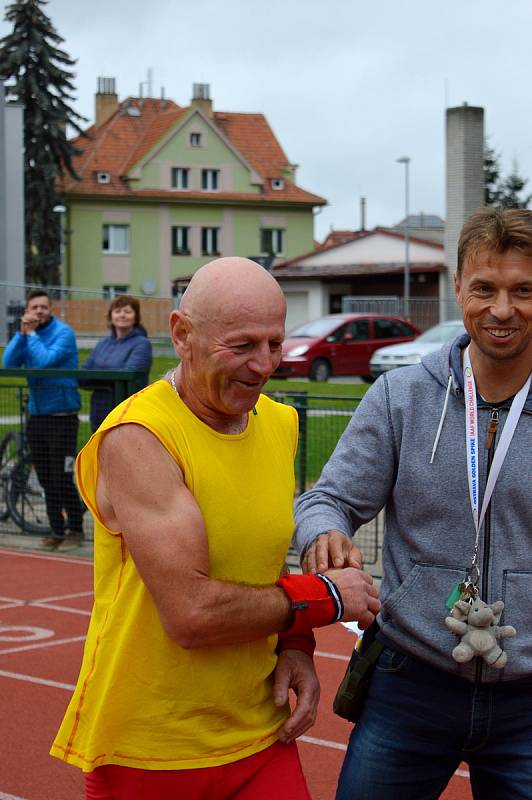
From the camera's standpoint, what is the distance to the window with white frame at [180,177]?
208 ft

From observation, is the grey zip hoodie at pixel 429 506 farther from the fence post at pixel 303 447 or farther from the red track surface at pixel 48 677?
the fence post at pixel 303 447

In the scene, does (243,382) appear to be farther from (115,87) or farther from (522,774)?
(115,87)

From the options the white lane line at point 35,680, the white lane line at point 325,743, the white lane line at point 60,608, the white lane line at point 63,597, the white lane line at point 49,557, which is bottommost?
the white lane line at point 60,608

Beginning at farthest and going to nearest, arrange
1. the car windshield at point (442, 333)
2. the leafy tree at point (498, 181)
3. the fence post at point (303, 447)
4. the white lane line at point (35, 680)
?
the leafy tree at point (498, 181)
the car windshield at point (442, 333)
the fence post at point (303, 447)
the white lane line at point (35, 680)

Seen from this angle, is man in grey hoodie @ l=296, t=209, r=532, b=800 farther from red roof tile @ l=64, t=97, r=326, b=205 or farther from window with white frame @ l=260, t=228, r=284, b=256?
window with white frame @ l=260, t=228, r=284, b=256

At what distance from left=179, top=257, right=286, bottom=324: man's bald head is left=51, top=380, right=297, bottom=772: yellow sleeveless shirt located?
20cm

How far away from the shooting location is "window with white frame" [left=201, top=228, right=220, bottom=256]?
2477 inches

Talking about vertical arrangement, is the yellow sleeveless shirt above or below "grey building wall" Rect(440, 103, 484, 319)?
below

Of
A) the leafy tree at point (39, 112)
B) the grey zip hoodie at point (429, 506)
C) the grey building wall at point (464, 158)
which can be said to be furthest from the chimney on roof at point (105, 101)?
the grey zip hoodie at point (429, 506)

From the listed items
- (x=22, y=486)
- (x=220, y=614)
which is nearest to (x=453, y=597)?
(x=220, y=614)

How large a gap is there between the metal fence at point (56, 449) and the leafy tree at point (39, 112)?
42.1 meters

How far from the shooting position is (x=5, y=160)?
35.1 meters

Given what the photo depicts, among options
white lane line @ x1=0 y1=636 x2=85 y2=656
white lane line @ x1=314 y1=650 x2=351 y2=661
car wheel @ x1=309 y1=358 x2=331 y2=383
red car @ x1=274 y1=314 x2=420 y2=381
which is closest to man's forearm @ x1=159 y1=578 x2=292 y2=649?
white lane line @ x1=314 y1=650 x2=351 y2=661

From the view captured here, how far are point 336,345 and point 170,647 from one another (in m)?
27.6
